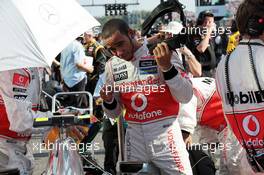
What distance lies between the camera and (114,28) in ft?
11.6

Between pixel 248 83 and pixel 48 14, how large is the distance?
1.27 meters

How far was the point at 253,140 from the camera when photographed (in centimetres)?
260

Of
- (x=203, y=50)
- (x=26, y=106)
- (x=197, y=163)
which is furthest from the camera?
(x=203, y=50)

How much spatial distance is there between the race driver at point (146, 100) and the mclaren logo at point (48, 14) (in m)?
0.45

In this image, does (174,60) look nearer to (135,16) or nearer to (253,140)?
(253,140)

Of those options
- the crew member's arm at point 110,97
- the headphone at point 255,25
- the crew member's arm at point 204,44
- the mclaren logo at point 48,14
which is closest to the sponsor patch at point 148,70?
the crew member's arm at point 110,97

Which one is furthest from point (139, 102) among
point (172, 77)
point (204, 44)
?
point (204, 44)

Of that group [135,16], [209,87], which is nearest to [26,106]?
[209,87]

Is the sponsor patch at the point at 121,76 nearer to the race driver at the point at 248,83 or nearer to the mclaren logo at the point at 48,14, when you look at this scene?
the mclaren logo at the point at 48,14

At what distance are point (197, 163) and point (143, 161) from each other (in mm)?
934

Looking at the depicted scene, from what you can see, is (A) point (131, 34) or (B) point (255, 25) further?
(A) point (131, 34)

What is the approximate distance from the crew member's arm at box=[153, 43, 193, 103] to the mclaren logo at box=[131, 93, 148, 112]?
0.66 ft

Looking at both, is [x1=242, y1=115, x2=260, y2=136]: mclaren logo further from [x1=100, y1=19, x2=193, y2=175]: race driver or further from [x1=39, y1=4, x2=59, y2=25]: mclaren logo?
[x1=39, y1=4, x2=59, y2=25]: mclaren logo

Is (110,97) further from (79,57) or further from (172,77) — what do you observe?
(79,57)
